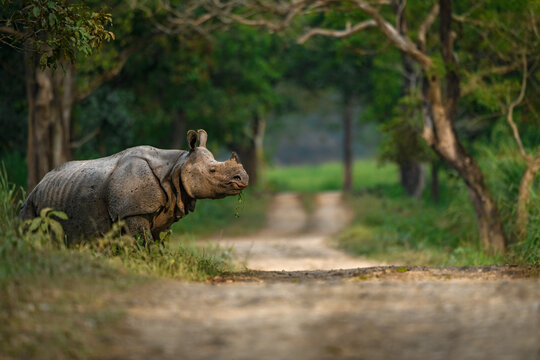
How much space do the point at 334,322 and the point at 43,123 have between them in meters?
12.2

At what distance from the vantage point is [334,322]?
5.43 metres

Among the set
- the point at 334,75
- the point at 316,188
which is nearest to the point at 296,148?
the point at 316,188

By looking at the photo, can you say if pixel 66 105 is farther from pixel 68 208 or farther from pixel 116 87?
pixel 68 208

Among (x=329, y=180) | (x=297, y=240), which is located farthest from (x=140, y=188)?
(x=329, y=180)

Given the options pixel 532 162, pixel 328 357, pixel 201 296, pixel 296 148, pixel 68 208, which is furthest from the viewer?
pixel 296 148

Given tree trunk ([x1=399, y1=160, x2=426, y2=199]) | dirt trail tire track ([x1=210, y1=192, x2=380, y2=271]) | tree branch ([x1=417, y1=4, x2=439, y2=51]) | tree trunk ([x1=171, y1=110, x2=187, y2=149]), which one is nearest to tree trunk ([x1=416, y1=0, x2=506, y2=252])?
tree branch ([x1=417, y1=4, x2=439, y2=51])

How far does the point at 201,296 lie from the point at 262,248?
1175 cm

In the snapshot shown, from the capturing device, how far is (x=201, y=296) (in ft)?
20.6

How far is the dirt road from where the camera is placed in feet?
16.1

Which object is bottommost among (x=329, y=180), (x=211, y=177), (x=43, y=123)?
(x=329, y=180)

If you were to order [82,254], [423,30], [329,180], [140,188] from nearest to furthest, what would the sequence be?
[82,254] → [140,188] → [423,30] → [329,180]

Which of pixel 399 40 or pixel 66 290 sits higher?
pixel 399 40

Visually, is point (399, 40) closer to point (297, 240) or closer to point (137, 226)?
point (297, 240)

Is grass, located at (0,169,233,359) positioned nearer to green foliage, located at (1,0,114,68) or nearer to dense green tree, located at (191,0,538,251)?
green foliage, located at (1,0,114,68)
